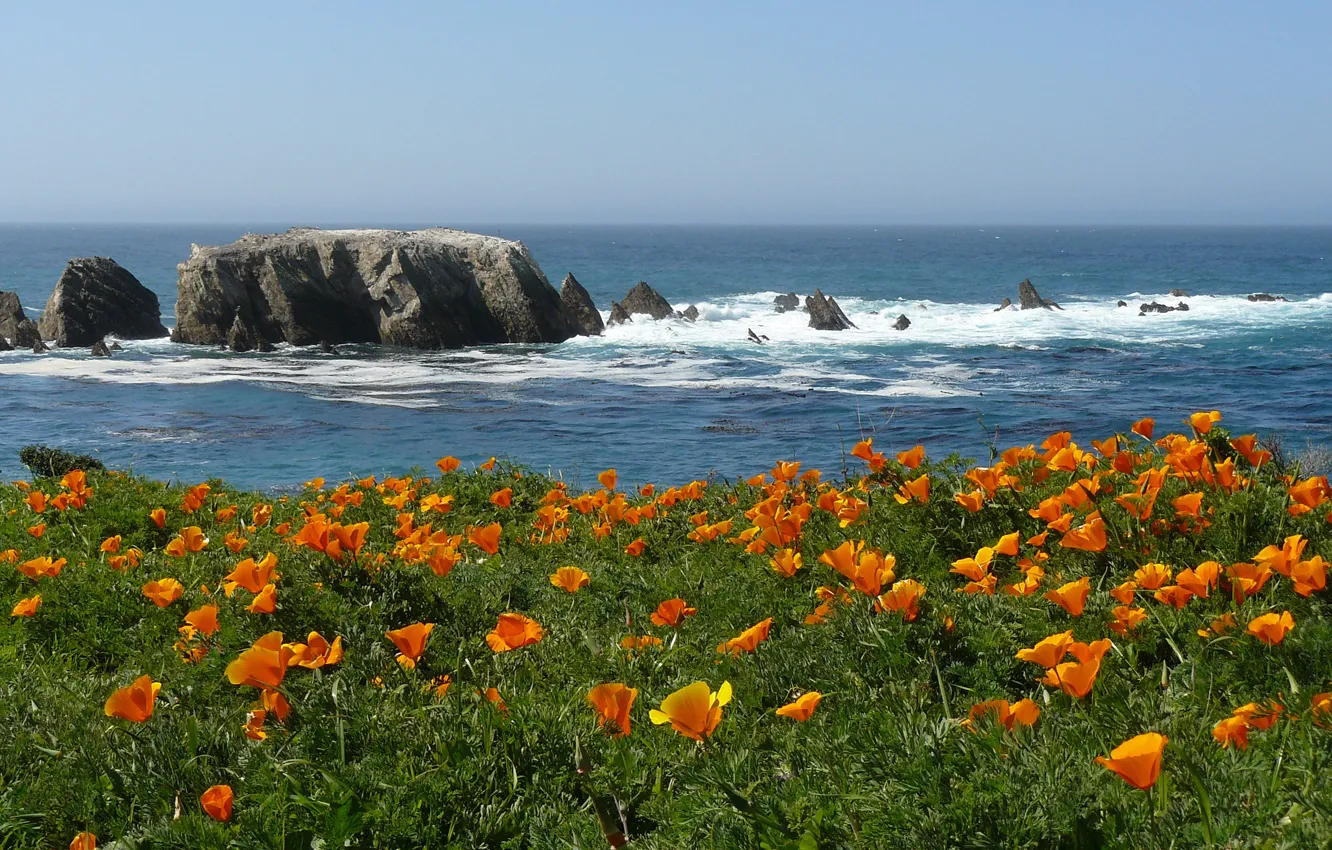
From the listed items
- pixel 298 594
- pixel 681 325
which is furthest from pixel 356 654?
pixel 681 325

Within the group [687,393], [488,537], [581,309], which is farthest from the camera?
[581,309]

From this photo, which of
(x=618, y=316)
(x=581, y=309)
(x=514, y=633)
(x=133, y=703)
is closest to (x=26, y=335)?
(x=581, y=309)

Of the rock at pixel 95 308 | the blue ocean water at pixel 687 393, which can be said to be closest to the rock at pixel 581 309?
the blue ocean water at pixel 687 393

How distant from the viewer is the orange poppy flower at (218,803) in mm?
2324

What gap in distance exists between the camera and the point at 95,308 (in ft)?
120

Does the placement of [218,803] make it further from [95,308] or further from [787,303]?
[787,303]

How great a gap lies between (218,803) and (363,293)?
116ft

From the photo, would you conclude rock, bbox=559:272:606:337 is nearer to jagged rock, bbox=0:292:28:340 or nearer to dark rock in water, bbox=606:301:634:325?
dark rock in water, bbox=606:301:634:325

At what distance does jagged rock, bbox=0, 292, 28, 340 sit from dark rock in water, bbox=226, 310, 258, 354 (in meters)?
7.42

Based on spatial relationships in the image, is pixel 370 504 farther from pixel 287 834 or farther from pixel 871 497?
pixel 287 834

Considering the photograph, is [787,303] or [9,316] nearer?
[9,316]

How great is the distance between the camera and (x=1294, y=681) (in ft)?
8.04

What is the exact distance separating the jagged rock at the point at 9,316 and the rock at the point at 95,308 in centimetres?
83

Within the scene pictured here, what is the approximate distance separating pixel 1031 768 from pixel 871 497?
2.99 meters
